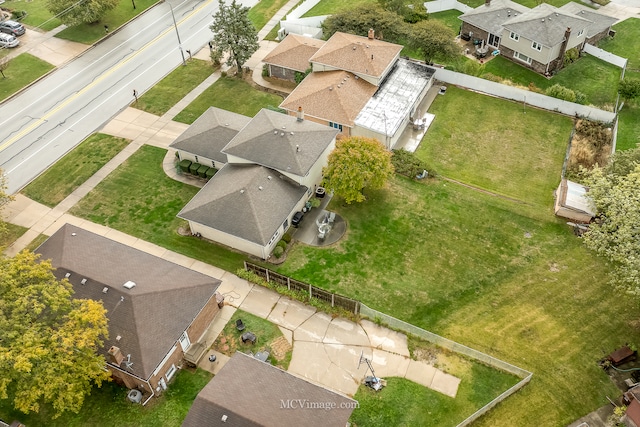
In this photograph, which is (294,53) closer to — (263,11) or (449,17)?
(263,11)

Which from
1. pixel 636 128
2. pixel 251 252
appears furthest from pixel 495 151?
pixel 251 252

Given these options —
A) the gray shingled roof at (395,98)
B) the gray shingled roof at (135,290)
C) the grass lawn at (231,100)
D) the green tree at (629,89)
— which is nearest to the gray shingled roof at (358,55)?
the gray shingled roof at (395,98)

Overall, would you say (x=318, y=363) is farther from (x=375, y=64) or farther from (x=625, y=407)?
(x=375, y=64)

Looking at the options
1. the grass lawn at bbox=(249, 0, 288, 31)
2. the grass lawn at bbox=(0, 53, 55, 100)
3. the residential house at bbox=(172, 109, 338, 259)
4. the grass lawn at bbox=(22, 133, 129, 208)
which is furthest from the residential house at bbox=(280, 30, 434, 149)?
the grass lawn at bbox=(0, 53, 55, 100)

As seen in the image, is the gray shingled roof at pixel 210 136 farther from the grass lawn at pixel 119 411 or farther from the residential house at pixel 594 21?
the residential house at pixel 594 21

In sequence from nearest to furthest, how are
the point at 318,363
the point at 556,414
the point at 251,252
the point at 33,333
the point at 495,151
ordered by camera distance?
the point at 33,333 → the point at 556,414 → the point at 318,363 → the point at 251,252 → the point at 495,151
